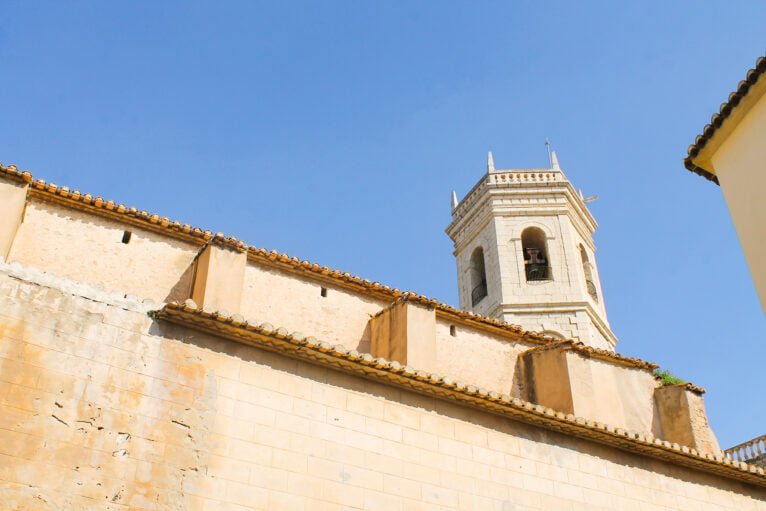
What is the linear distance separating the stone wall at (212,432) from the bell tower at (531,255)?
10351 millimetres

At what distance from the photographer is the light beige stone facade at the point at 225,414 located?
309 inches

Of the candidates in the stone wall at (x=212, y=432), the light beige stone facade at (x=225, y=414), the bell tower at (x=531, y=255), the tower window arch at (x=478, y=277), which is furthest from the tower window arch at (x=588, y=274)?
the stone wall at (x=212, y=432)

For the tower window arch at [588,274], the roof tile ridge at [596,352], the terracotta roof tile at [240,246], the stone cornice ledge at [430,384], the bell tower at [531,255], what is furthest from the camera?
the tower window arch at [588,274]

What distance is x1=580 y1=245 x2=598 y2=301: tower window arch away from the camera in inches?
872

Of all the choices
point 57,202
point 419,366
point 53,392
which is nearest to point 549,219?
point 419,366

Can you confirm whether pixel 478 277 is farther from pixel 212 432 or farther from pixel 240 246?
pixel 212 432

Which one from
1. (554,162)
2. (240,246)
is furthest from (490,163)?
(240,246)

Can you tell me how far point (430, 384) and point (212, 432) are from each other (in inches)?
113

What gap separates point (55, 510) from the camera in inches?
287

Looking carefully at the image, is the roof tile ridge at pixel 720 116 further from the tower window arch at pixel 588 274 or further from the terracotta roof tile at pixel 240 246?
the tower window arch at pixel 588 274

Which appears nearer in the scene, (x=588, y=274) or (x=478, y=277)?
(x=588, y=274)

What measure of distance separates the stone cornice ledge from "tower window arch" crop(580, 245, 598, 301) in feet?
33.7

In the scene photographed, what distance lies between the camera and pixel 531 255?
2223cm

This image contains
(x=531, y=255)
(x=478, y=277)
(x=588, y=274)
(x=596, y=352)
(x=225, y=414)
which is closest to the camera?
(x=225, y=414)
